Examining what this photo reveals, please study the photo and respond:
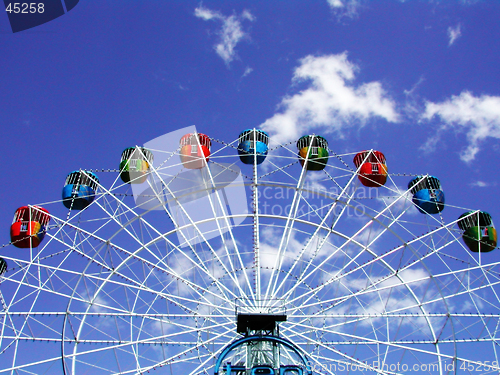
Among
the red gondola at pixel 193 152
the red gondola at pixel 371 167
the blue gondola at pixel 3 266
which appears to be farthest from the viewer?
the blue gondola at pixel 3 266

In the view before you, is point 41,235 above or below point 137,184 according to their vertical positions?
below

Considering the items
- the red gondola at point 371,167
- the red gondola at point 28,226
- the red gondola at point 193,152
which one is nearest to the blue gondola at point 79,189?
the red gondola at point 28,226

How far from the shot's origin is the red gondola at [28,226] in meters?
26.9

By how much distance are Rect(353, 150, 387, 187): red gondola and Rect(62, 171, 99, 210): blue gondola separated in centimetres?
1465

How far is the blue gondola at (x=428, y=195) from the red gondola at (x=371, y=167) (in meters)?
1.86

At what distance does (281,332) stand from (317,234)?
16.7 ft

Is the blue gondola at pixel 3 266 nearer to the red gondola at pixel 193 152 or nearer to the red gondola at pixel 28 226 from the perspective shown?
the red gondola at pixel 28 226

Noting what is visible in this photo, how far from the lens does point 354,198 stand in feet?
79.8

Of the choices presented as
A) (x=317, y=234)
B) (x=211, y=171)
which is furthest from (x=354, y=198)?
(x=211, y=171)

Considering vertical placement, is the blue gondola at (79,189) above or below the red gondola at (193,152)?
below

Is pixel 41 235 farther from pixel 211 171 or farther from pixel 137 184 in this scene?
pixel 211 171

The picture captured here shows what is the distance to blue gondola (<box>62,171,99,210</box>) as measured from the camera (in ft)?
87.6

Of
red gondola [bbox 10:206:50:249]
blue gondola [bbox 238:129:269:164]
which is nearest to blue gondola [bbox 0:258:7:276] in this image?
red gondola [bbox 10:206:50:249]

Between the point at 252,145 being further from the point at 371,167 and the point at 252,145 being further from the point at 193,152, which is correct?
the point at 371,167
